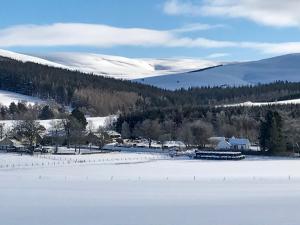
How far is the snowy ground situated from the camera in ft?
78.9

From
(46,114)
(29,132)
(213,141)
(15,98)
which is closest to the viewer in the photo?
(29,132)

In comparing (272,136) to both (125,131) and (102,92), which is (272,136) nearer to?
(125,131)

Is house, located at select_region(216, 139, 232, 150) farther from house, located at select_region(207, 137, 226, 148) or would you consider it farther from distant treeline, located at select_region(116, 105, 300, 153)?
distant treeline, located at select_region(116, 105, 300, 153)

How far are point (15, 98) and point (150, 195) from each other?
392ft

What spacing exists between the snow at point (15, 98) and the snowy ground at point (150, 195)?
94.0m

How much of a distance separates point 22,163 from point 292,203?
94.0 feet

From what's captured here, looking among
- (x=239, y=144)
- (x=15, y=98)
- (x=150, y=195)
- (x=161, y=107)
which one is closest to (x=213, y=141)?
(x=239, y=144)

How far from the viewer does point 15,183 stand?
1388 inches

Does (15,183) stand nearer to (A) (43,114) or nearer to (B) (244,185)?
(B) (244,185)

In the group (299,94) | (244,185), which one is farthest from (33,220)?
(299,94)

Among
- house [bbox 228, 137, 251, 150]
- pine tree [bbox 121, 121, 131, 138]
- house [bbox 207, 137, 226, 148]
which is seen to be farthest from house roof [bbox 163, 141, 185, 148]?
pine tree [bbox 121, 121, 131, 138]

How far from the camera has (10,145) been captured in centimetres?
7000

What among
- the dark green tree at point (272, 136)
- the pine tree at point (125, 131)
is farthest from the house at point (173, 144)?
the dark green tree at point (272, 136)

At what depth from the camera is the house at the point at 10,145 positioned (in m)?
66.3
